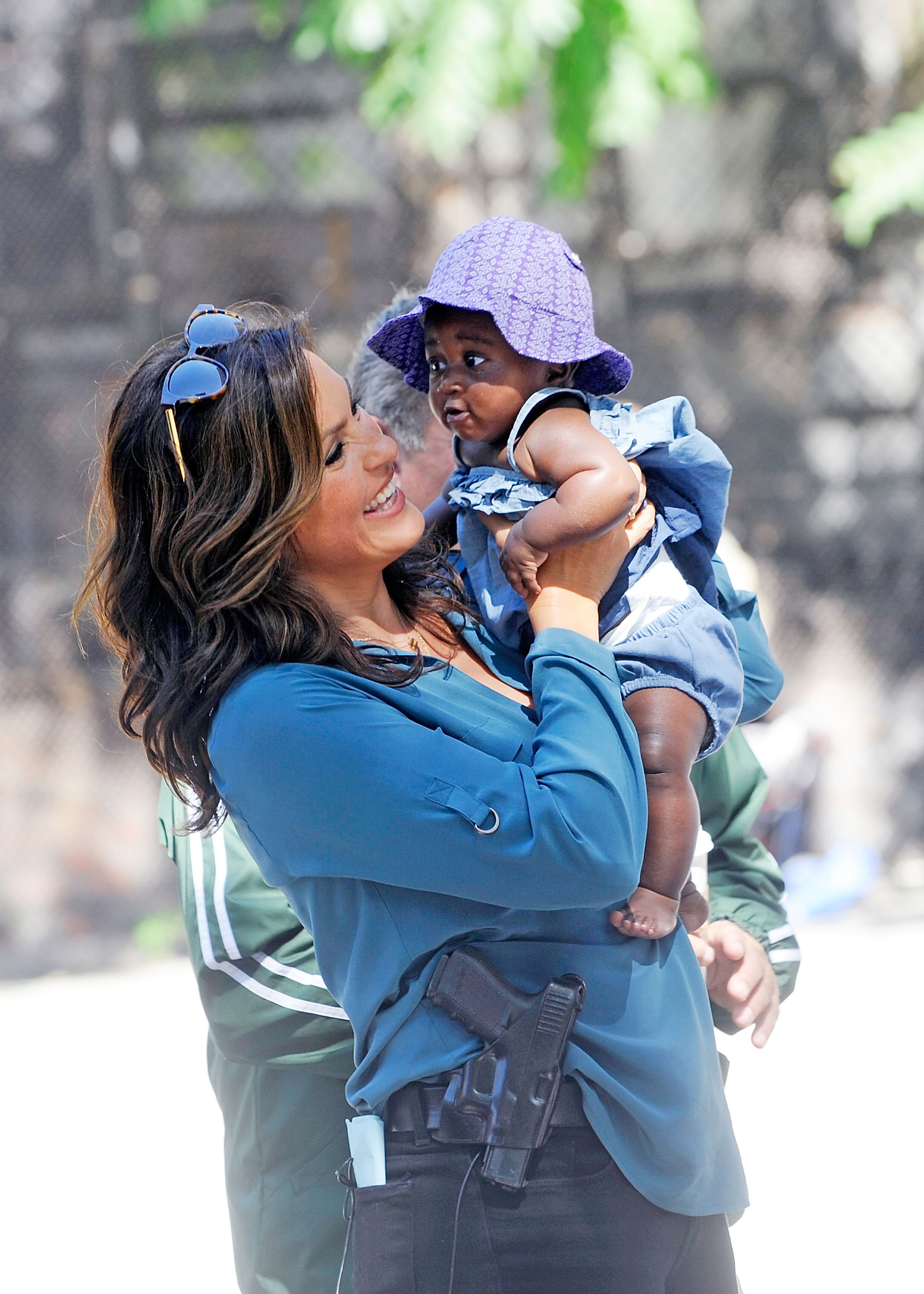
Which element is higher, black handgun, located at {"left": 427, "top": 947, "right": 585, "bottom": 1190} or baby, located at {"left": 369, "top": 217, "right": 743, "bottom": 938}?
baby, located at {"left": 369, "top": 217, "right": 743, "bottom": 938}

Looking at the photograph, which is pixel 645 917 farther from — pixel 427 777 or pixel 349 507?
pixel 349 507

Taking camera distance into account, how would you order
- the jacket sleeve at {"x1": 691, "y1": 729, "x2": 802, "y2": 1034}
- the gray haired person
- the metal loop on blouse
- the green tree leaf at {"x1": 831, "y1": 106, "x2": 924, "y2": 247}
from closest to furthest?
the metal loop on blouse
the jacket sleeve at {"x1": 691, "y1": 729, "x2": 802, "y2": 1034}
the gray haired person
the green tree leaf at {"x1": 831, "y1": 106, "x2": 924, "y2": 247}

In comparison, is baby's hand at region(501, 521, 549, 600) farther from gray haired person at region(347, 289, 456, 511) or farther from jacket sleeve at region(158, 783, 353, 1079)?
gray haired person at region(347, 289, 456, 511)

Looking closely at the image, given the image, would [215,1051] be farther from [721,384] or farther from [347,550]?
[721,384]

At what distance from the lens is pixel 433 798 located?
4.20 ft

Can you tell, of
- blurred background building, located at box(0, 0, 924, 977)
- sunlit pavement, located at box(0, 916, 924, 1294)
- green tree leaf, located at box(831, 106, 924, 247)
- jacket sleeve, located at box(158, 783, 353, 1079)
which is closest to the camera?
jacket sleeve, located at box(158, 783, 353, 1079)

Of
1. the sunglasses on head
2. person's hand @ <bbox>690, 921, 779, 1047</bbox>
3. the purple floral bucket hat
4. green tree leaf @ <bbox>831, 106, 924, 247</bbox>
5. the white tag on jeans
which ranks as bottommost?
the white tag on jeans

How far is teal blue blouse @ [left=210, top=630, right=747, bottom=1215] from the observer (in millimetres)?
1283

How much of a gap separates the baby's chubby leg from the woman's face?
359 mm

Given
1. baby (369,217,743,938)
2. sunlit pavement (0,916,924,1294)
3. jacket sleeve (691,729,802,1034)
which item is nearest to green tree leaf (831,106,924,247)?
sunlit pavement (0,916,924,1294)

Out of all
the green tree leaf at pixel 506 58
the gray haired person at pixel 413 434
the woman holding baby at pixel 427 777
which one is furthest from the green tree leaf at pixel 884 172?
the woman holding baby at pixel 427 777

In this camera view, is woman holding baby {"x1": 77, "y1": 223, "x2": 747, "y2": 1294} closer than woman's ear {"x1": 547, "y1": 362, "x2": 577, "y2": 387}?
Yes

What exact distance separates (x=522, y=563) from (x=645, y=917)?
442 mm

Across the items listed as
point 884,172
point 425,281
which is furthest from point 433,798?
point 884,172
